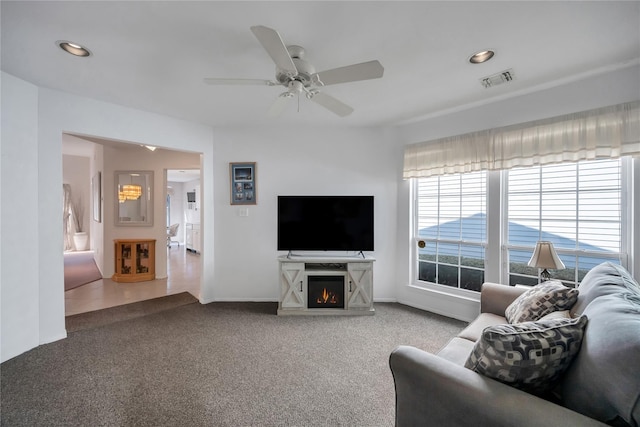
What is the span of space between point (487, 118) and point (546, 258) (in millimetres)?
1616

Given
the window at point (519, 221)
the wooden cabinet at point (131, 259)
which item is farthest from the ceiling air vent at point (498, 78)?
the wooden cabinet at point (131, 259)

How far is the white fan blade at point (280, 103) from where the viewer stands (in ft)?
6.87

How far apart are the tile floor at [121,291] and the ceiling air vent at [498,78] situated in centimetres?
455

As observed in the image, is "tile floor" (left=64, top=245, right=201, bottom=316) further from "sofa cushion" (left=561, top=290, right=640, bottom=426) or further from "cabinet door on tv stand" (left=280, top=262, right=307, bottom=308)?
"sofa cushion" (left=561, top=290, right=640, bottom=426)

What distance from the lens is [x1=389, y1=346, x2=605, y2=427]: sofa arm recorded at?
0.91 meters

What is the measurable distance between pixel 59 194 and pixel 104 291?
7.46ft

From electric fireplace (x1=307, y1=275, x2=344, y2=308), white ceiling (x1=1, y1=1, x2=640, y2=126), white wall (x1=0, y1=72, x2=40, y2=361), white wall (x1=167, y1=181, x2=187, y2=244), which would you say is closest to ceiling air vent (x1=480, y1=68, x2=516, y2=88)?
white ceiling (x1=1, y1=1, x2=640, y2=126)

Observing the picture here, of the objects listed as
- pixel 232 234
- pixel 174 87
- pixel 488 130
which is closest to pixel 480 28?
pixel 488 130

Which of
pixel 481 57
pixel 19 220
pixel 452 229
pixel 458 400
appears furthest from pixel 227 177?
pixel 458 400

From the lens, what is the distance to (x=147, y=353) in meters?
2.47

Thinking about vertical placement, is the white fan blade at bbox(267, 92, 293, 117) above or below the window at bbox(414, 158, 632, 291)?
above

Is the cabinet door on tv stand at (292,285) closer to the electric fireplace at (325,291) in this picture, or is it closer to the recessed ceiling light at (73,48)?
the electric fireplace at (325,291)

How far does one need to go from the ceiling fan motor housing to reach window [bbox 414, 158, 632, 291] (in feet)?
7.68

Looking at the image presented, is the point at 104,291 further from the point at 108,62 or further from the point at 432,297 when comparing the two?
the point at 432,297
